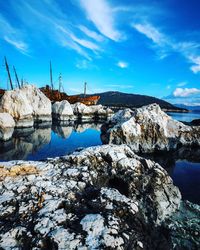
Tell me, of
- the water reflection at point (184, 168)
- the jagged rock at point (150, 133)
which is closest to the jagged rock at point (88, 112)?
the jagged rock at point (150, 133)

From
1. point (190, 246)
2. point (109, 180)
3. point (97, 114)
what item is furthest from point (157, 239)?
point (97, 114)

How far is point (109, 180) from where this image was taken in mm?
7922

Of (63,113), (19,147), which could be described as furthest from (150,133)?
(63,113)

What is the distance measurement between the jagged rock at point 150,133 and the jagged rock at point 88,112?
3437 cm

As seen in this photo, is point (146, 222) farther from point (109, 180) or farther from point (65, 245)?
point (65, 245)

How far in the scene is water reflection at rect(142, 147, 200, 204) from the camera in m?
11.7

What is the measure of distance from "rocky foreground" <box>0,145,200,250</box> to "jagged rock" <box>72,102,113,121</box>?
48023 mm

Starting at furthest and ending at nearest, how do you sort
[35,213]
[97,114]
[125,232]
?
[97,114], [35,213], [125,232]

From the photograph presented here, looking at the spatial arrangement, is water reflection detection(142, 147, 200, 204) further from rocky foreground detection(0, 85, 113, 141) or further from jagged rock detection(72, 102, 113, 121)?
jagged rock detection(72, 102, 113, 121)

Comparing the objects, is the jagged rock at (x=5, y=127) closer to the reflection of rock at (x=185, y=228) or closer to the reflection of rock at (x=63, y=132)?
the reflection of rock at (x=63, y=132)

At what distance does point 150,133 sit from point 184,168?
5060 millimetres

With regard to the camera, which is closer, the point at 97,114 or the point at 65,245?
the point at 65,245

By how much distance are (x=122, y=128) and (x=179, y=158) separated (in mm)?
5354

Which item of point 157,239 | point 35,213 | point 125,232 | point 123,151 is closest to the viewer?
point 125,232
